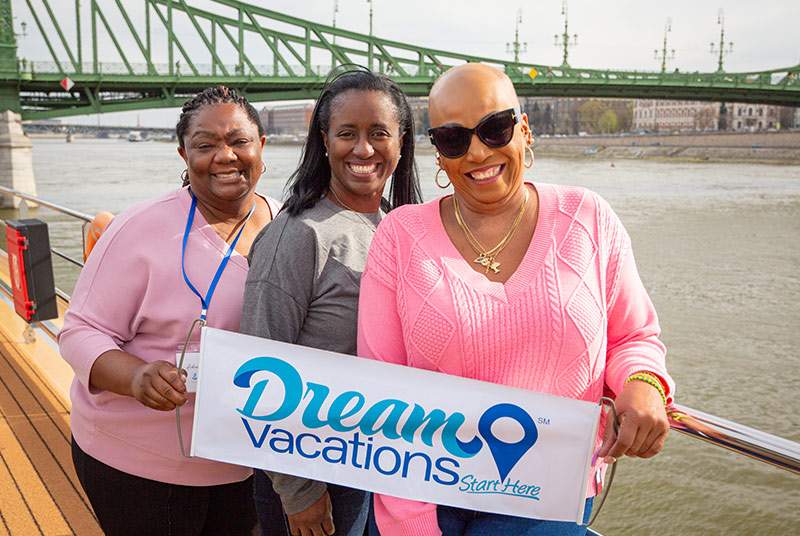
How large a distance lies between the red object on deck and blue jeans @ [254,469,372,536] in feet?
9.67

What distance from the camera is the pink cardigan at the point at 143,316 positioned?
1617 millimetres

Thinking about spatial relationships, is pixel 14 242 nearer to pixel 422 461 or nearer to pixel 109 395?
pixel 109 395

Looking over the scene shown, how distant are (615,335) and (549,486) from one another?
0.91 feet

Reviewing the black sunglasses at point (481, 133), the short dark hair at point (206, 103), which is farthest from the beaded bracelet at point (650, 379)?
the short dark hair at point (206, 103)

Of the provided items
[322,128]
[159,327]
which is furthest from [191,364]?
[322,128]

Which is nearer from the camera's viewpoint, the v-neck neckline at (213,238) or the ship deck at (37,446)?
the v-neck neckline at (213,238)

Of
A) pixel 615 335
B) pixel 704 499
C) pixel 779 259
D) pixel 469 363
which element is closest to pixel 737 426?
pixel 615 335

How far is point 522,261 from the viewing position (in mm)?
1280

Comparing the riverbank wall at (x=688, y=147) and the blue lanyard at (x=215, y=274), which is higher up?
the blue lanyard at (x=215, y=274)

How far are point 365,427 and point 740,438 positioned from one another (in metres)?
0.64

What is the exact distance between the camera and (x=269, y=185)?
1180 inches

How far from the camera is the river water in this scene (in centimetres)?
591

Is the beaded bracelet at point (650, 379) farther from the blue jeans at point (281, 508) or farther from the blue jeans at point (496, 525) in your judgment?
the blue jeans at point (281, 508)

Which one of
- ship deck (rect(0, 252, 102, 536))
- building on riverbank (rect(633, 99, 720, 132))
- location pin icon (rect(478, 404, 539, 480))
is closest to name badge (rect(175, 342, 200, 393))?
location pin icon (rect(478, 404, 539, 480))
